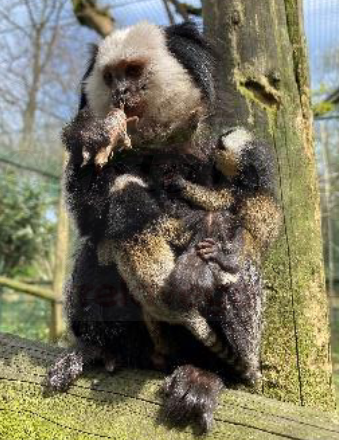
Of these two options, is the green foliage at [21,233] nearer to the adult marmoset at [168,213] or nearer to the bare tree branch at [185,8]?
the bare tree branch at [185,8]

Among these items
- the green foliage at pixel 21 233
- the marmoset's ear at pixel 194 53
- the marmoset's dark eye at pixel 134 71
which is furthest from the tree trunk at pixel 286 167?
the green foliage at pixel 21 233

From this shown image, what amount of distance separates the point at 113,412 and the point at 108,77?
1.44 m

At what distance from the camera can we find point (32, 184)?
8.41m

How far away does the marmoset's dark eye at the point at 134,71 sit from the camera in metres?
2.65

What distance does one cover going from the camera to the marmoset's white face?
2592 mm

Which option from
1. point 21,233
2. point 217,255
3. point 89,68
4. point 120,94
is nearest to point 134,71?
point 120,94

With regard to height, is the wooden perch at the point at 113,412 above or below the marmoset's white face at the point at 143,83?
below

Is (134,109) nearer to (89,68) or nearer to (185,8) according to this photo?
(89,68)

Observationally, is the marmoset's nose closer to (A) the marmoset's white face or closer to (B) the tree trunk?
(A) the marmoset's white face

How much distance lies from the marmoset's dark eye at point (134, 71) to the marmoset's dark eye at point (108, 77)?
0.07 metres

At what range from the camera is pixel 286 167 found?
3.15 m

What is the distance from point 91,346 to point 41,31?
8.37 m

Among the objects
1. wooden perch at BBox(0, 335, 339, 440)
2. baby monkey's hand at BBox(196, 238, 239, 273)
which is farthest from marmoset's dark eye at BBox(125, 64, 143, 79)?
wooden perch at BBox(0, 335, 339, 440)

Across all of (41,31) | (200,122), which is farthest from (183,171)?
(41,31)
